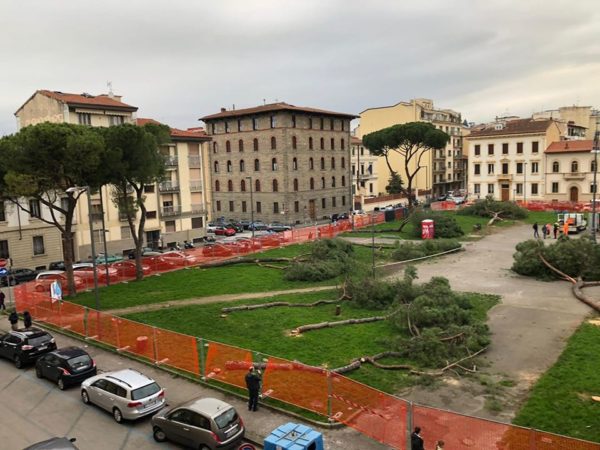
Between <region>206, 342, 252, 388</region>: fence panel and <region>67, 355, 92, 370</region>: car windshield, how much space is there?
4592mm

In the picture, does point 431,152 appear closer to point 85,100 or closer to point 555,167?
point 555,167

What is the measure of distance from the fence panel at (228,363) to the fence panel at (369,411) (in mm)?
3472

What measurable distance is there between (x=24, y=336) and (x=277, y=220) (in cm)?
4773

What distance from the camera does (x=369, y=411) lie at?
13.6 meters

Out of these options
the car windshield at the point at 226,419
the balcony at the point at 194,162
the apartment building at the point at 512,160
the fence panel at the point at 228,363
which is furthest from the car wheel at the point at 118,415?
the apartment building at the point at 512,160

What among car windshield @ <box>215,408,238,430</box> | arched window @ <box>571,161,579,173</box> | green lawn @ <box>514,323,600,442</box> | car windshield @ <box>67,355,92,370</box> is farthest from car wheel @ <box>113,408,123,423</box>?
arched window @ <box>571,161,579,173</box>

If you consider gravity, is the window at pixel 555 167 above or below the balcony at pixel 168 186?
above

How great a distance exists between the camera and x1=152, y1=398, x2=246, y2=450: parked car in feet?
42.0

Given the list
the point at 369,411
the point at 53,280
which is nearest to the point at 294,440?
the point at 369,411

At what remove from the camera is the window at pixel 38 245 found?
4124 centimetres

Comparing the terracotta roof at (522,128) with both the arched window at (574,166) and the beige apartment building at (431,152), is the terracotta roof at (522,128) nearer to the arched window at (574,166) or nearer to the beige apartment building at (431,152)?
the arched window at (574,166)

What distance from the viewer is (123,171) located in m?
30.1

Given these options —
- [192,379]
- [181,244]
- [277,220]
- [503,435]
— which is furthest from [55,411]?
[277,220]

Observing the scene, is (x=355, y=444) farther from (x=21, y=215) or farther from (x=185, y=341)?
(x=21, y=215)
